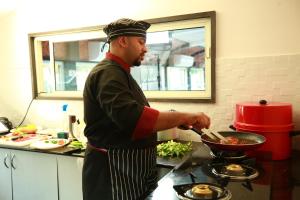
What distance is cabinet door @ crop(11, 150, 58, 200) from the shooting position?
6.92 feet

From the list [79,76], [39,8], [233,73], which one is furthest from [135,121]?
[39,8]

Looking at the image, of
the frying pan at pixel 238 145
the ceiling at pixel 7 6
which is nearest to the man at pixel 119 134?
the frying pan at pixel 238 145

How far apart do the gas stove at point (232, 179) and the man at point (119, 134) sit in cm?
17

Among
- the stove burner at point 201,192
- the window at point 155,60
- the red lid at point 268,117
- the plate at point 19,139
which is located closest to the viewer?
the stove burner at point 201,192

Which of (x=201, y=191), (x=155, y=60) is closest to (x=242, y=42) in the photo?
(x=155, y=60)

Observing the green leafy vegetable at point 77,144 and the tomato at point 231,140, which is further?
the green leafy vegetable at point 77,144

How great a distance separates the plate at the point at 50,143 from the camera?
84.0 inches

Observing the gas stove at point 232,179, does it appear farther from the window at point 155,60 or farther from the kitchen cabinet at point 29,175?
the kitchen cabinet at point 29,175

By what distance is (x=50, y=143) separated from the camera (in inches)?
87.0

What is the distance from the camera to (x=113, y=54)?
53.3 inches

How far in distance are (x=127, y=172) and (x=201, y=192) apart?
0.44m

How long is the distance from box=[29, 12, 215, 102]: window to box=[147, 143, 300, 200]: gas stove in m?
0.68

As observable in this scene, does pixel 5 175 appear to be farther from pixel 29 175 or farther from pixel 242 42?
pixel 242 42

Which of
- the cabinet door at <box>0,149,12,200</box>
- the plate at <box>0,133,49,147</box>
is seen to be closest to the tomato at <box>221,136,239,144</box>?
the plate at <box>0,133,49,147</box>
